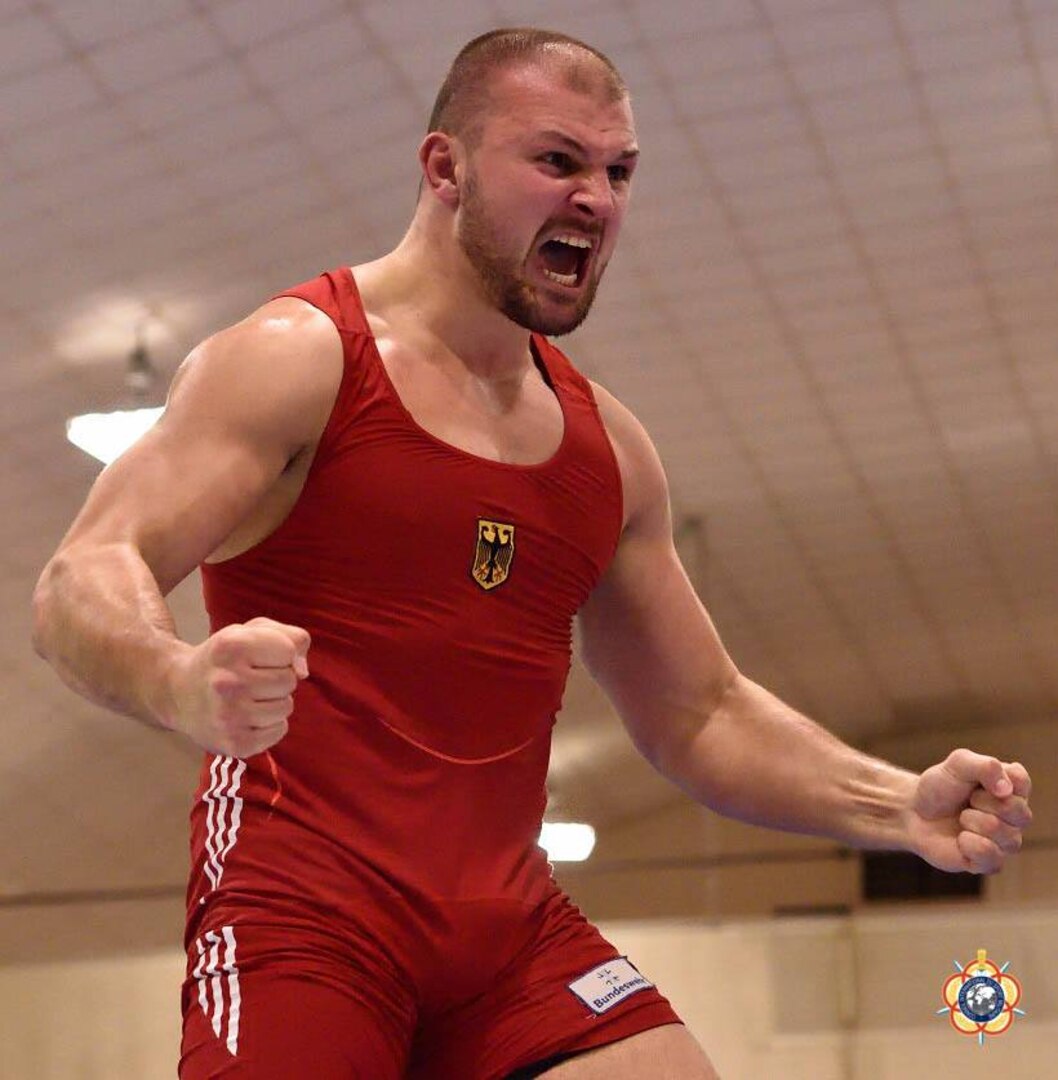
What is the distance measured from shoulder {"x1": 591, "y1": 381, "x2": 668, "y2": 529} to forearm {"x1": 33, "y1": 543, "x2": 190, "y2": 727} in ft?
2.67

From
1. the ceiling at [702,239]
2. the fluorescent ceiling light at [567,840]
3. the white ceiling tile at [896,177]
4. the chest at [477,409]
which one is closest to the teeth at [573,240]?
the chest at [477,409]

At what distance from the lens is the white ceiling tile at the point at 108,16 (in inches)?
312

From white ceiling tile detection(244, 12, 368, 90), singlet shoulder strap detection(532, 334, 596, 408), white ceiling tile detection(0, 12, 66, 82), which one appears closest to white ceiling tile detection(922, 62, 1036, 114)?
white ceiling tile detection(244, 12, 368, 90)

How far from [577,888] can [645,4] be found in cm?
1375

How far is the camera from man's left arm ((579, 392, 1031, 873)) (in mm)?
2715

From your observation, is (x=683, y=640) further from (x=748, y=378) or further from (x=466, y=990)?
(x=748, y=378)

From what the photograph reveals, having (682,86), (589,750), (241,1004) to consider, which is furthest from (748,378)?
(241,1004)

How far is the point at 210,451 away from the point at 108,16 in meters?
6.09

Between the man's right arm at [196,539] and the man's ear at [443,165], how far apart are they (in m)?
0.29

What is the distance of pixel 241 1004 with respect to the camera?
2275 mm

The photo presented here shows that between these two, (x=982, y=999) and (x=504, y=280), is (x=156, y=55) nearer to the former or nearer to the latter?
(x=982, y=999)

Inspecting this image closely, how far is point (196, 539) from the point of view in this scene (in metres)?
2.31

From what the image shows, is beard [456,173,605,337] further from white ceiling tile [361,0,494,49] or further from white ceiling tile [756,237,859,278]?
white ceiling tile [756,237,859,278]

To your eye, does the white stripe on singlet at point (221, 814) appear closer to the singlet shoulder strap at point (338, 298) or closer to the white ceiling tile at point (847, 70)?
the singlet shoulder strap at point (338, 298)
